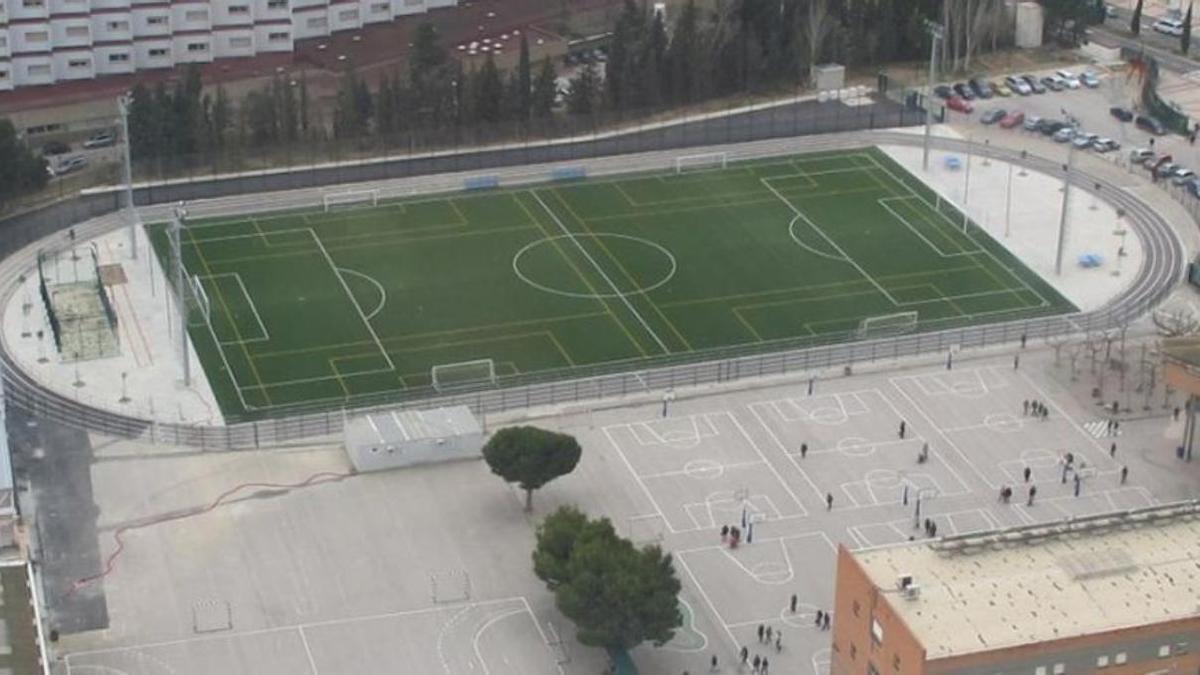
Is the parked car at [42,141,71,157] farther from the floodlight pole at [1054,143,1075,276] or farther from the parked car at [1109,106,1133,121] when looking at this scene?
the parked car at [1109,106,1133,121]

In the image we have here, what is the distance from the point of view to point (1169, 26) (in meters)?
155

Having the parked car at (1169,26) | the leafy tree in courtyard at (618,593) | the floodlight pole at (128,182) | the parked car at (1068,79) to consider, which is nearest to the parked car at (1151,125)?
the parked car at (1068,79)

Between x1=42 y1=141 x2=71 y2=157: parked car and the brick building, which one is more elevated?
the brick building

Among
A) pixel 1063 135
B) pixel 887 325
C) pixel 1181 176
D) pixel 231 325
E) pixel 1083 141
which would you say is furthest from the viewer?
pixel 1063 135

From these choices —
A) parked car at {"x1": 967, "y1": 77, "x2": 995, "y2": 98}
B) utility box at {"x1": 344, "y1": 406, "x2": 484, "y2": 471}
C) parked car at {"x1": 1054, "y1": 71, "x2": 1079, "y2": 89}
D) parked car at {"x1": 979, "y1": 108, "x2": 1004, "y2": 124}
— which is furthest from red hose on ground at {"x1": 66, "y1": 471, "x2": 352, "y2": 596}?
parked car at {"x1": 1054, "y1": 71, "x2": 1079, "y2": 89}

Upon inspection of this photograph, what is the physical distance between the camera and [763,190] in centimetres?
12962

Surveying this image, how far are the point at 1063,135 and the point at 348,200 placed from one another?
40.8 metres

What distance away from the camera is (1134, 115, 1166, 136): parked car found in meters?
138

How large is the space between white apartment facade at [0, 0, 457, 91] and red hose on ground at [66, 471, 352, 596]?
5151cm

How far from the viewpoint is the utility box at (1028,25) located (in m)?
150

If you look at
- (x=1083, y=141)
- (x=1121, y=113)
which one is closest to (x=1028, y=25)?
(x=1121, y=113)

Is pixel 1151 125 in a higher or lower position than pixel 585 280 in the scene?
higher

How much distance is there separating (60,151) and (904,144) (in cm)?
4807

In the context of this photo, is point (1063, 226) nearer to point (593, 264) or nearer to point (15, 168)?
point (593, 264)
